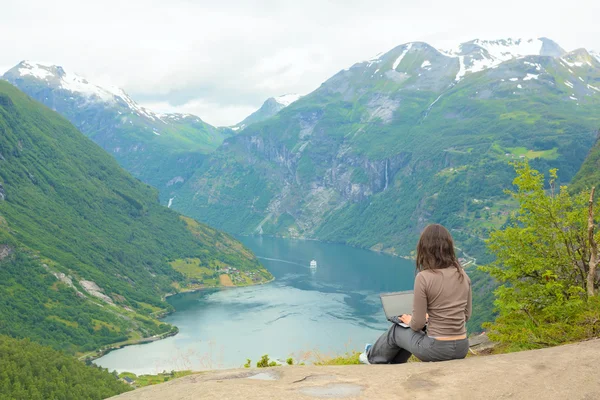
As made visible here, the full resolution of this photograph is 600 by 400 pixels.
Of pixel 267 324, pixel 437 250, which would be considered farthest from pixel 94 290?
pixel 437 250

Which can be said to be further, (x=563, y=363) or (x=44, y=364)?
(x=44, y=364)

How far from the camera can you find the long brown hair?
10.2 m

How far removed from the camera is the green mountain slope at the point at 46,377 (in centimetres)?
8212

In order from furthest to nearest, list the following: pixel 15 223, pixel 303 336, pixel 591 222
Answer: pixel 15 223
pixel 303 336
pixel 591 222

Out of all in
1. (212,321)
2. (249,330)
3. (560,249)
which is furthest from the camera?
(212,321)

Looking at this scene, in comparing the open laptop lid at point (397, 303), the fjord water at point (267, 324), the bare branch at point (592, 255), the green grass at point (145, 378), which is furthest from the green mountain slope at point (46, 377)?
the bare branch at point (592, 255)

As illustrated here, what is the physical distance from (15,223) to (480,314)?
517 ft

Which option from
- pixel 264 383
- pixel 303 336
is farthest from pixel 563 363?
pixel 303 336

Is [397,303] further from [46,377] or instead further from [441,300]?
[46,377]

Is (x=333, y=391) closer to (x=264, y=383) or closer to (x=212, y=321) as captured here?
(x=264, y=383)

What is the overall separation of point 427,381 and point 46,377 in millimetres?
93777

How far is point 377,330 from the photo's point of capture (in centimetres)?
12644

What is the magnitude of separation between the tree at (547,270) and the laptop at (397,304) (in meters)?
3.79

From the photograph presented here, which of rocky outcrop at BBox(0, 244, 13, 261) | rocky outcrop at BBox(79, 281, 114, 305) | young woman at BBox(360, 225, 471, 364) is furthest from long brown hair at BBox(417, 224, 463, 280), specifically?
rocky outcrop at BBox(79, 281, 114, 305)
